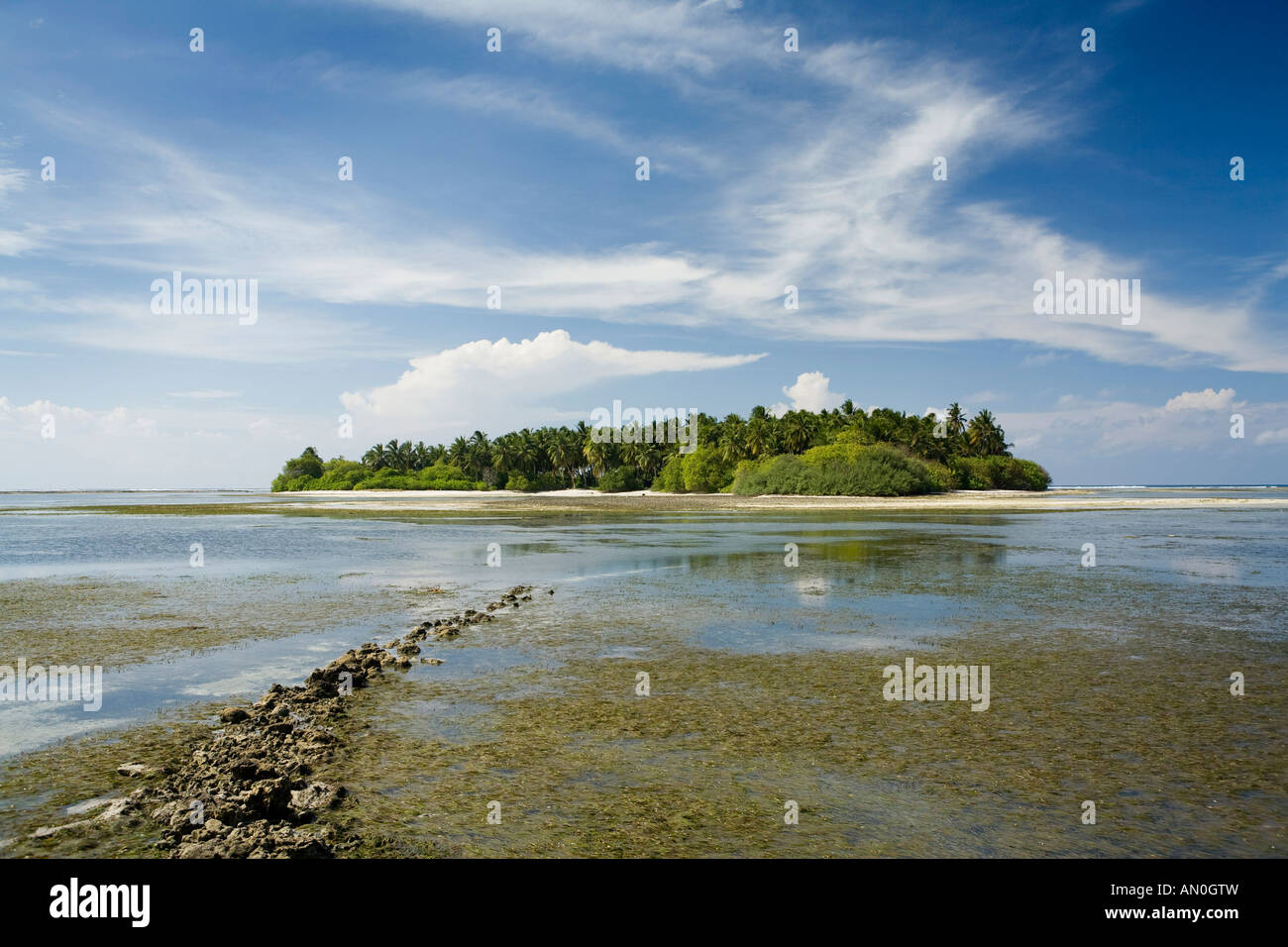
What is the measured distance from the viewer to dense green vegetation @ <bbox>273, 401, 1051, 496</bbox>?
11444 centimetres

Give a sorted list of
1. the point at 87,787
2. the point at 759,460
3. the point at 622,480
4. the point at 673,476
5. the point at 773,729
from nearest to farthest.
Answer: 1. the point at 87,787
2. the point at 773,729
3. the point at 759,460
4. the point at 673,476
5. the point at 622,480

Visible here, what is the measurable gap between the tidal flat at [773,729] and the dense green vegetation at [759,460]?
91.2m

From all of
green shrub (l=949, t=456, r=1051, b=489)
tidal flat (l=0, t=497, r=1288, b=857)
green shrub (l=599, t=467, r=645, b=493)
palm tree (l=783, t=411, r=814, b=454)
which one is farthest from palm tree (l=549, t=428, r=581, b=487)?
tidal flat (l=0, t=497, r=1288, b=857)

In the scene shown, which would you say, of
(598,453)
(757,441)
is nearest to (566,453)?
(598,453)

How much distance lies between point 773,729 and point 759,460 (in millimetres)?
124562

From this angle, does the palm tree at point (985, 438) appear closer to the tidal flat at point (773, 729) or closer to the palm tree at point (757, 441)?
the palm tree at point (757, 441)

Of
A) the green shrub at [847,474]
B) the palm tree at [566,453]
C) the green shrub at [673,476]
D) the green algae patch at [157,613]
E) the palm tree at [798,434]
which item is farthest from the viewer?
the palm tree at [566,453]

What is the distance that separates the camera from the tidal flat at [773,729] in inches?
278

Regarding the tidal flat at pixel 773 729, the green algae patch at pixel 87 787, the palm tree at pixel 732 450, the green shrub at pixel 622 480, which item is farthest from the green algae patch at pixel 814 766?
the green shrub at pixel 622 480

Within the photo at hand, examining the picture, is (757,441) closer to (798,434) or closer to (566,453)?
(798,434)

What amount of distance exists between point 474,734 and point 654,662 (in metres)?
4.95

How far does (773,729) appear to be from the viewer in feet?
33.7
